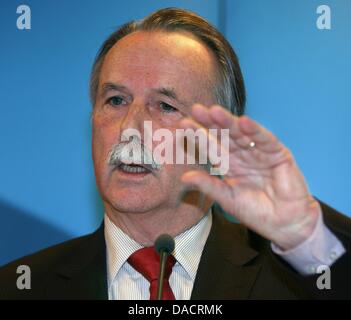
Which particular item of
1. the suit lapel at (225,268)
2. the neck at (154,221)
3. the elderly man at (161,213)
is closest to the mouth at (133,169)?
the elderly man at (161,213)

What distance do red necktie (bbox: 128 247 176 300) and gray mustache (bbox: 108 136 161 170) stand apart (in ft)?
0.63

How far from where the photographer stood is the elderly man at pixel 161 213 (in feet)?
4.82

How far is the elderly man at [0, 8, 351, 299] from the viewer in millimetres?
1469

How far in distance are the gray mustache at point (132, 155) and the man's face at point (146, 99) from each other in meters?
0.02

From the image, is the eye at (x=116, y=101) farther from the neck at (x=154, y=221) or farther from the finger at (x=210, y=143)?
the finger at (x=210, y=143)

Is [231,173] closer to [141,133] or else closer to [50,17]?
[141,133]

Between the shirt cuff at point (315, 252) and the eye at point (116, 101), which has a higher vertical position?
the eye at point (116, 101)

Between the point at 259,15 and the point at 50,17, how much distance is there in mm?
595

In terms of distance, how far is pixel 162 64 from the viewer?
163 cm

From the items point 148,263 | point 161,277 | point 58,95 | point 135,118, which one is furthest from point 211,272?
point 58,95

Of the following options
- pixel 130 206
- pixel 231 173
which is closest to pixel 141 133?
pixel 130 206

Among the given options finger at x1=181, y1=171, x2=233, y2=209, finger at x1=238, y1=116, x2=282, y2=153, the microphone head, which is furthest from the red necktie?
finger at x1=238, y1=116, x2=282, y2=153

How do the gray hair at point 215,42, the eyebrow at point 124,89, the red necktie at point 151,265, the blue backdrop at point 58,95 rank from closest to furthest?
the red necktie at point 151,265, the eyebrow at point 124,89, the gray hair at point 215,42, the blue backdrop at point 58,95

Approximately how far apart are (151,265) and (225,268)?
16cm
